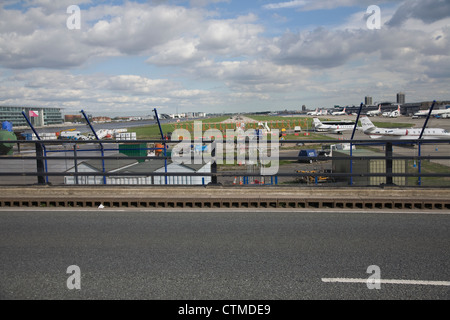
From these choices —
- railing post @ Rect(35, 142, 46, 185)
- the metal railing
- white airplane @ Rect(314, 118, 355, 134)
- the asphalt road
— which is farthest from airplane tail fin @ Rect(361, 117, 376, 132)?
railing post @ Rect(35, 142, 46, 185)

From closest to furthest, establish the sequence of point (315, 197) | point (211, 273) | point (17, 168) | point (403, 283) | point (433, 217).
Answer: point (403, 283)
point (211, 273)
point (433, 217)
point (315, 197)
point (17, 168)

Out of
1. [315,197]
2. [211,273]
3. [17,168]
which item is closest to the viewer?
[211,273]

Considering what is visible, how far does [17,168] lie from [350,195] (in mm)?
17219

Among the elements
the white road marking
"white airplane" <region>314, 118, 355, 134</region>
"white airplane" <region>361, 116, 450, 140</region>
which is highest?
"white airplane" <region>314, 118, 355, 134</region>

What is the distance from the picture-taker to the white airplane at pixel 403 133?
134 ft

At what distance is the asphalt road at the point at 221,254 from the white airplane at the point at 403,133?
37784 millimetres

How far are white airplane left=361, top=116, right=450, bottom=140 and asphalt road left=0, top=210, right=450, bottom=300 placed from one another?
37.8 metres

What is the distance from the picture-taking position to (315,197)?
9148 mm

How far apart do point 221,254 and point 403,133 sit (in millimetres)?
46571

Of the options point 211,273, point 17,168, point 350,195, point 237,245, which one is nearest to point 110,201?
point 237,245

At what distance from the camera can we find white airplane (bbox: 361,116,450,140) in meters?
40.9
